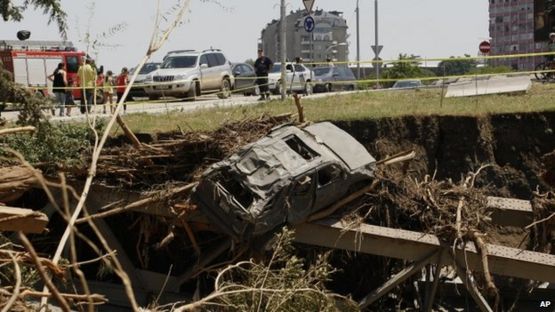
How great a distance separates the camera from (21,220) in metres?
4.40

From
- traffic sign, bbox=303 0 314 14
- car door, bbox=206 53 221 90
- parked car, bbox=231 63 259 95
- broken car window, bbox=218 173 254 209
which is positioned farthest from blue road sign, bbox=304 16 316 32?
broken car window, bbox=218 173 254 209

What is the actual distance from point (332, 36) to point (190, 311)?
69.5m

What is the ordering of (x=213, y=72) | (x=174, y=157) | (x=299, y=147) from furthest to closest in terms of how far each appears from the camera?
(x=213, y=72) < (x=174, y=157) < (x=299, y=147)

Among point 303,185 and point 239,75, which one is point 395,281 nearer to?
point 303,185

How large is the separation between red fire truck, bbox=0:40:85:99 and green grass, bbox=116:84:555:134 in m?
16.7

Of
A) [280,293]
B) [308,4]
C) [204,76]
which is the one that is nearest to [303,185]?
[280,293]

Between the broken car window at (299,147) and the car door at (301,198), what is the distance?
291 millimetres

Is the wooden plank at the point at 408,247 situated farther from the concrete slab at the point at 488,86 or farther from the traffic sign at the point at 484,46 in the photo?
the traffic sign at the point at 484,46

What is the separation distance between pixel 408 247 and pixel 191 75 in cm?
1833

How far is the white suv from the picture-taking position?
993 inches

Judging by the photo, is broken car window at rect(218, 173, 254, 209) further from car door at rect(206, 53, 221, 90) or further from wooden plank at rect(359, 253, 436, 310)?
car door at rect(206, 53, 221, 90)

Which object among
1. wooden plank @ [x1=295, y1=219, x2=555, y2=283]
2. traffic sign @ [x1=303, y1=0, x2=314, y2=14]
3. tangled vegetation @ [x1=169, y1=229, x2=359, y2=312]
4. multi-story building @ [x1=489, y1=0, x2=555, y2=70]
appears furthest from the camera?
multi-story building @ [x1=489, y1=0, x2=555, y2=70]

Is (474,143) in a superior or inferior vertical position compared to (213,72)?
inferior

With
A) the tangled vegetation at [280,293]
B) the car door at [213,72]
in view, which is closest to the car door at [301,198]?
the tangled vegetation at [280,293]
